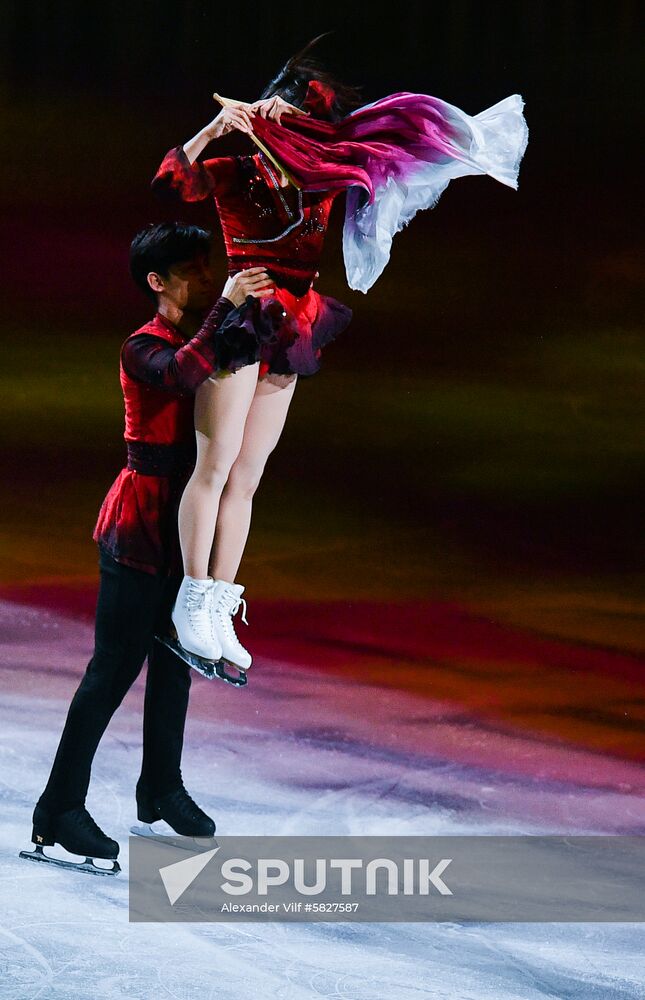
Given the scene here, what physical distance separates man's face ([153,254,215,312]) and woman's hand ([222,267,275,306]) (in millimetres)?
112

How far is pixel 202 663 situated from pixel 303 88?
139cm

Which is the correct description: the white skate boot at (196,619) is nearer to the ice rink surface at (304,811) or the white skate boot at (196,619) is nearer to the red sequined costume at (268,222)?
the ice rink surface at (304,811)

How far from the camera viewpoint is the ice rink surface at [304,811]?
3.16 metres

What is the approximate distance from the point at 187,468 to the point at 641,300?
1354mm

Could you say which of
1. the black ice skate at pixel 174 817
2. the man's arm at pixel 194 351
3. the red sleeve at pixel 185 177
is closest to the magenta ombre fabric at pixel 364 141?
the red sleeve at pixel 185 177

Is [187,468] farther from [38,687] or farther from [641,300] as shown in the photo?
[641,300]

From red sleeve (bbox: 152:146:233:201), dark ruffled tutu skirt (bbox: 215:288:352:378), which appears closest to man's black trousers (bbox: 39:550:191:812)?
dark ruffled tutu skirt (bbox: 215:288:352:378)

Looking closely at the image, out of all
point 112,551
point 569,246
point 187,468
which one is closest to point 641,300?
point 569,246

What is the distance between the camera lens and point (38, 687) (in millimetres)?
3615

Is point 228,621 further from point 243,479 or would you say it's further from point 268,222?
point 268,222

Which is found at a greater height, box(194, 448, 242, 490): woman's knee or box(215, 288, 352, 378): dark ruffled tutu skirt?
box(215, 288, 352, 378): dark ruffled tutu skirt

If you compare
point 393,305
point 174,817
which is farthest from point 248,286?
point 174,817

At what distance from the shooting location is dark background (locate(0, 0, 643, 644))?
11.6 feet

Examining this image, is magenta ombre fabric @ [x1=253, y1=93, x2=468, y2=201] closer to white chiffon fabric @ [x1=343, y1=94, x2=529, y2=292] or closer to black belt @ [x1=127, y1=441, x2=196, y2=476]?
white chiffon fabric @ [x1=343, y1=94, x2=529, y2=292]
